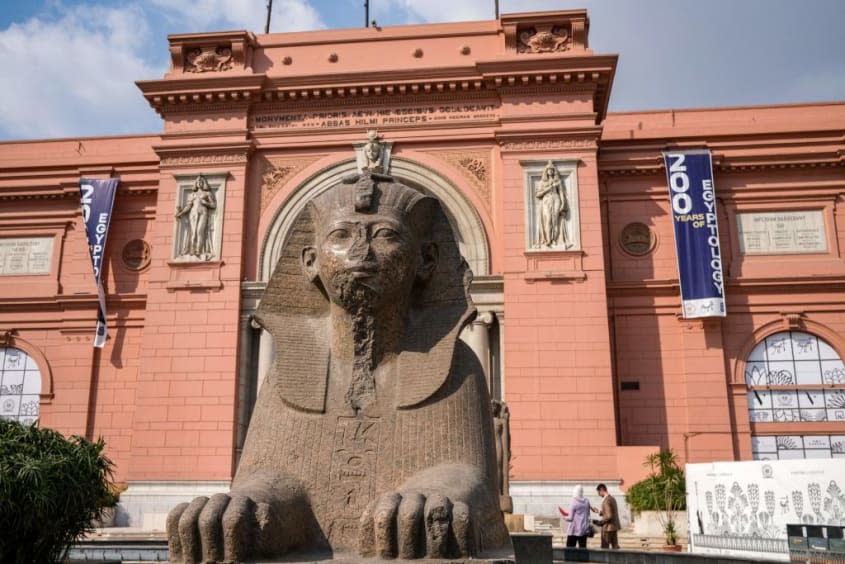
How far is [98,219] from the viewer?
787 inches

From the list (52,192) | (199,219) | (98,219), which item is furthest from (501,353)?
(52,192)

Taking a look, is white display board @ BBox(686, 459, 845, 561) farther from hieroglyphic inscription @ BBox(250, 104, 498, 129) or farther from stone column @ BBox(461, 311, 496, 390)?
hieroglyphic inscription @ BBox(250, 104, 498, 129)

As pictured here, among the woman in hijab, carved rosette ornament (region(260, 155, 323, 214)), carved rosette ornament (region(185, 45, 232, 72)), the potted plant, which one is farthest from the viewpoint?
carved rosette ornament (region(185, 45, 232, 72))

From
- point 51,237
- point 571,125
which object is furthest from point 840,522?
point 51,237

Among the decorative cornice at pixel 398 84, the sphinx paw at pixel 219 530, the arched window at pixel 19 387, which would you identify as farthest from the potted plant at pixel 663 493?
the arched window at pixel 19 387

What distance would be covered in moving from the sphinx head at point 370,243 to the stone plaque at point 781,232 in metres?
16.4

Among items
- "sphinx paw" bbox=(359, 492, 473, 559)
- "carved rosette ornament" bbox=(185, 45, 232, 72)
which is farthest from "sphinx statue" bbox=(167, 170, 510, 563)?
"carved rosette ornament" bbox=(185, 45, 232, 72)

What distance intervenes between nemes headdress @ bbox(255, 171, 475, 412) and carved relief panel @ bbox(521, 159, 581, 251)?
44.9 ft

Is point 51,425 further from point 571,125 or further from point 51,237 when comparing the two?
point 571,125

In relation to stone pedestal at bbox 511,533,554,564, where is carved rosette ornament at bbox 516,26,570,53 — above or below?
above

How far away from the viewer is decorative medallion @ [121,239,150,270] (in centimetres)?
2050

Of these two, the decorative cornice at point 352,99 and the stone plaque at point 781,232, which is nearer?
the stone plaque at point 781,232

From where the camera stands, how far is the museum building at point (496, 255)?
17.5 metres

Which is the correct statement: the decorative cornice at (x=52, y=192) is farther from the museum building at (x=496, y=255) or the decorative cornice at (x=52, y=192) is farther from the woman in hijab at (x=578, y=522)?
the woman in hijab at (x=578, y=522)
